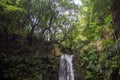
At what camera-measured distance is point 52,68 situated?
13.4m

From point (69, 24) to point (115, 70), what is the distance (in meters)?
7.06

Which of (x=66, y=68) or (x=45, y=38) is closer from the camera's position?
(x=66, y=68)

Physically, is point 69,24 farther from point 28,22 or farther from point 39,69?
point 39,69

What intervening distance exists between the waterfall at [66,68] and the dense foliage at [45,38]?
16.2 inches

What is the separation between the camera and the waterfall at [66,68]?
13.6 meters

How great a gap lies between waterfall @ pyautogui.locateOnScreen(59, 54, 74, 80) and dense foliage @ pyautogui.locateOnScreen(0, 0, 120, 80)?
412mm

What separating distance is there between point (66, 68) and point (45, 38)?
3120 mm

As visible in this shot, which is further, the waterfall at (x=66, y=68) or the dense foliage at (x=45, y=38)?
the waterfall at (x=66, y=68)

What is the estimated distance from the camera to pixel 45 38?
15133mm

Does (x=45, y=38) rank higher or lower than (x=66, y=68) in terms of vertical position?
higher

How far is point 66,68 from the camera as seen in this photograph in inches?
559

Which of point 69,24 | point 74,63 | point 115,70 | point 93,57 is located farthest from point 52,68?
point 115,70

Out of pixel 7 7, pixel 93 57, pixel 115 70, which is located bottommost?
pixel 115 70

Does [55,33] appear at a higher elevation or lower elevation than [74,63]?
higher
